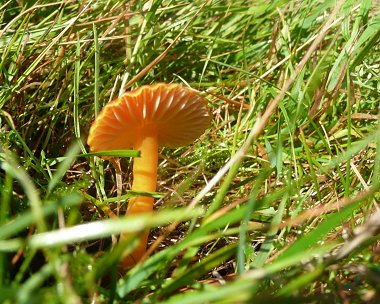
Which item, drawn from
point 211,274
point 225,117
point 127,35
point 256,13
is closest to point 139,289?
point 211,274

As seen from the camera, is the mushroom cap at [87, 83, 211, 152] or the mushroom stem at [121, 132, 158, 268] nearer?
the mushroom cap at [87, 83, 211, 152]

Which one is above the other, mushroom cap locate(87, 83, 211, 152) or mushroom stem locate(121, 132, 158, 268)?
mushroom cap locate(87, 83, 211, 152)

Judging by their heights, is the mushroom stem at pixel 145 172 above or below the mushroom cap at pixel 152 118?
below

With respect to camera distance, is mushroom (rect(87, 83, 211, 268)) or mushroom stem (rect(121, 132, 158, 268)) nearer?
mushroom (rect(87, 83, 211, 268))

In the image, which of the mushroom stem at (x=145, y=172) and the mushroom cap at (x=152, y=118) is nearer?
the mushroom cap at (x=152, y=118)

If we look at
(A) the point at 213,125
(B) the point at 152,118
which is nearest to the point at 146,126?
(B) the point at 152,118
